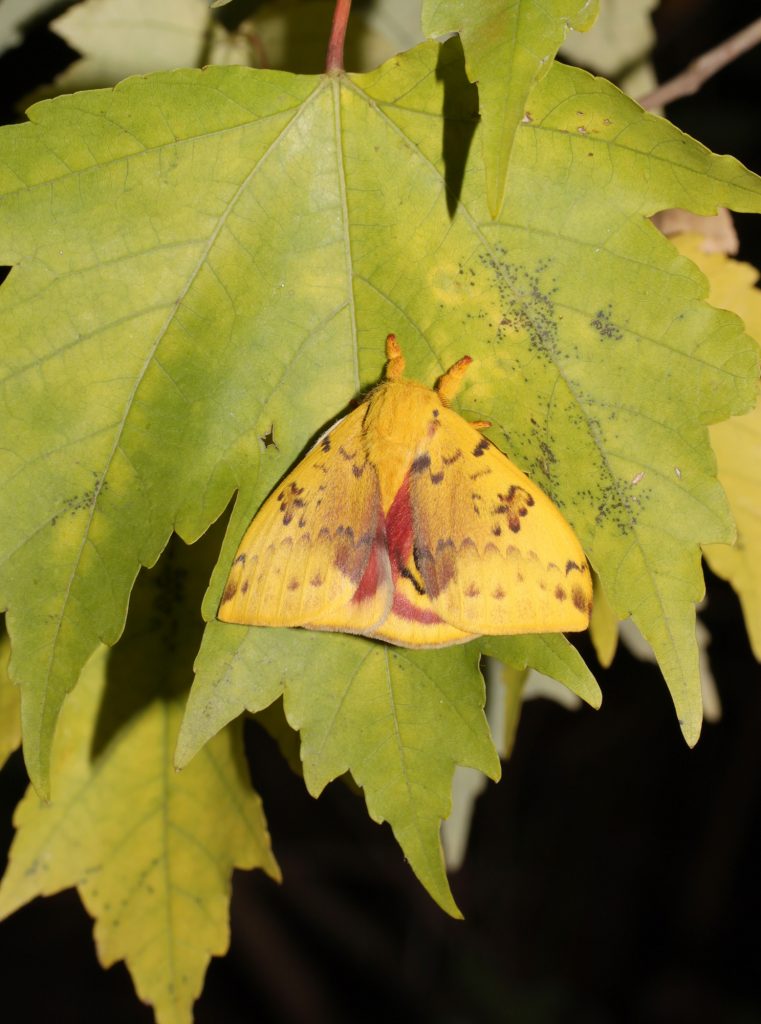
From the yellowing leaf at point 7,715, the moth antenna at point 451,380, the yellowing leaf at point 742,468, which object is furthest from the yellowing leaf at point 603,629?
the yellowing leaf at point 7,715

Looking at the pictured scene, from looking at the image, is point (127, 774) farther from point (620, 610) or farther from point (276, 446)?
point (620, 610)

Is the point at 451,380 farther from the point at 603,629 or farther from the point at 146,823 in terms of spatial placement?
the point at 146,823

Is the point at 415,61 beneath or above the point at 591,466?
above

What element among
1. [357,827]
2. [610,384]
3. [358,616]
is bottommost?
[357,827]

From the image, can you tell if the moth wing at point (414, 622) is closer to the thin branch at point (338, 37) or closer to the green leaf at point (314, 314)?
the green leaf at point (314, 314)

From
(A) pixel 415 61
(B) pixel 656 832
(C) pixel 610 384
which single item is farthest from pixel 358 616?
(B) pixel 656 832

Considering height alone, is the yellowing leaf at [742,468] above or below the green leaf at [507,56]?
below

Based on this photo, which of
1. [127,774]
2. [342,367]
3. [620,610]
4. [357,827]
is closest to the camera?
[620,610]

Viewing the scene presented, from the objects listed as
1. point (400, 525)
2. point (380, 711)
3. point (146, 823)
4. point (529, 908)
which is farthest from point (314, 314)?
point (529, 908)
